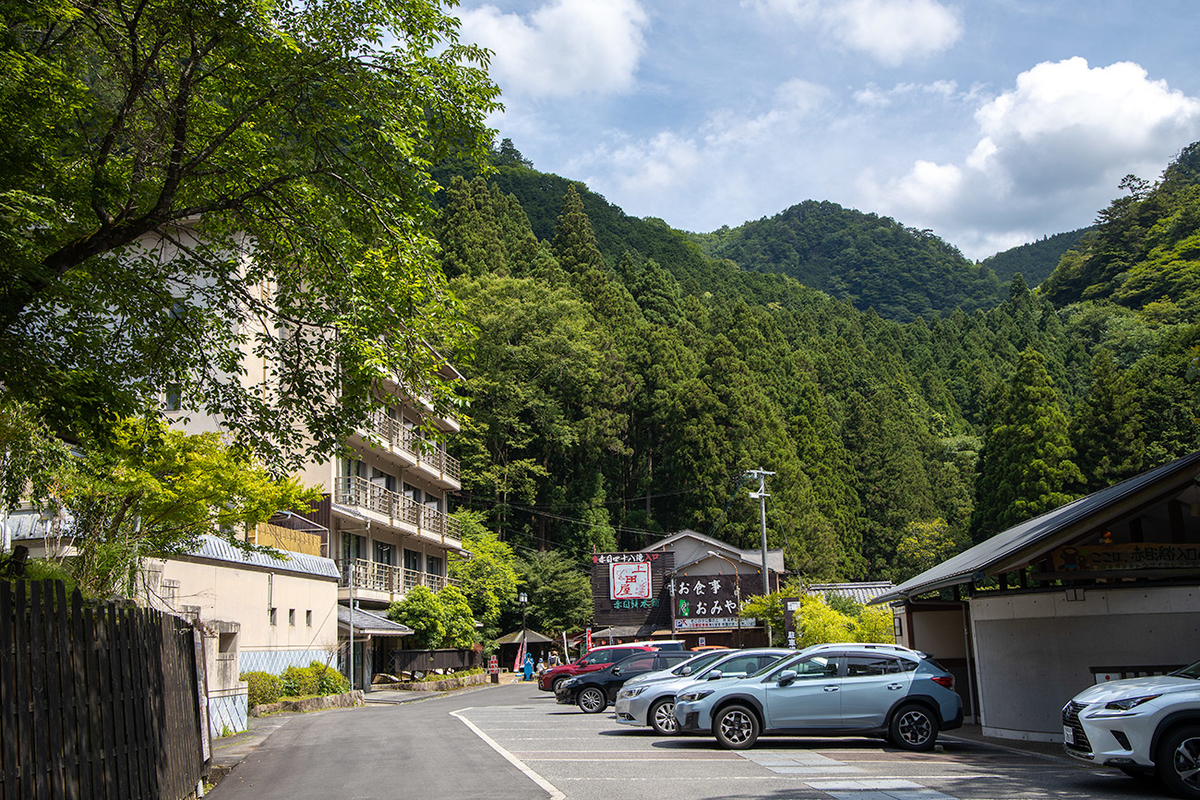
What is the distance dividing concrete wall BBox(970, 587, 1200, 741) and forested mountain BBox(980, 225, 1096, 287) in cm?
14387

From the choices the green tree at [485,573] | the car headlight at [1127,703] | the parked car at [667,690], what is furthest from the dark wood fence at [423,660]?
the car headlight at [1127,703]

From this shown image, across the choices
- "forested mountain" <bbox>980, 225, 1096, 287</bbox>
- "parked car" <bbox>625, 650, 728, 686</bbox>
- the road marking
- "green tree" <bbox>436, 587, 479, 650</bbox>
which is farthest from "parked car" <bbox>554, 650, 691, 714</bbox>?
"forested mountain" <bbox>980, 225, 1096, 287</bbox>

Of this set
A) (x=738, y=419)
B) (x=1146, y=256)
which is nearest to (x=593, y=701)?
(x=738, y=419)

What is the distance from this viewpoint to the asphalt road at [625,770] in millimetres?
9898

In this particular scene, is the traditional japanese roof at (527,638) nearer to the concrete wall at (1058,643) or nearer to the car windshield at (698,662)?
the car windshield at (698,662)

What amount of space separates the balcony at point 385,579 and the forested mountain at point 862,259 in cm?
9114

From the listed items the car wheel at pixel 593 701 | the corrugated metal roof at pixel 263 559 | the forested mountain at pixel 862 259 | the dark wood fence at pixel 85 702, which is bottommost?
the car wheel at pixel 593 701

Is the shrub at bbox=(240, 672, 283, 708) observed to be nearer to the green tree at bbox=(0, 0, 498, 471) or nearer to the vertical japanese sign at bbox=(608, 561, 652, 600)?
the green tree at bbox=(0, 0, 498, 471)

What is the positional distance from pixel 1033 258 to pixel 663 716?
520 feet

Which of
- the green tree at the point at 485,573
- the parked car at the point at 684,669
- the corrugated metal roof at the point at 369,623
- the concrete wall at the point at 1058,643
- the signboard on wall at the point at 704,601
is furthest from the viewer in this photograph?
the green tree at the point at 485,573

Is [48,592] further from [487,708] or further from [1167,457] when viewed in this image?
[1167,457]

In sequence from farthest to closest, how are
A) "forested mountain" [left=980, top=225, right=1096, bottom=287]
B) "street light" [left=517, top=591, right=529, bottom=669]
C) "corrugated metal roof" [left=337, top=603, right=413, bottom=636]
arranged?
1. "forested mountain" [left=980, top=225, right=1096, bottom=287]
2. "street light" [left=517, top=591, right=529, bottom=669]
3. "corrugated metal roof" [left=337, top=603, right=413, bottom=636]

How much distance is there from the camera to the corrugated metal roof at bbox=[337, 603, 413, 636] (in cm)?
3145

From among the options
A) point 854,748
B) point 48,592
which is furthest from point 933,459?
point 48,592
